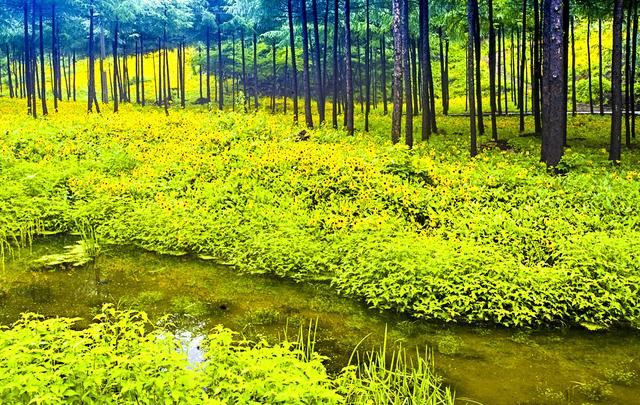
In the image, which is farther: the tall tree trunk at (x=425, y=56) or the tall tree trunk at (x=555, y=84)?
the tall tree trunk at (x=425, y=56)

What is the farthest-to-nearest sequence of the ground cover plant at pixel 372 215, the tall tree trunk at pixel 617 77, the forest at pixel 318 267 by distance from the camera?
the tall tree trunk at pixel 617 77
the ground cover plant at pixel 372 215
the forest at pixel 318 267

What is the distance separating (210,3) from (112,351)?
42992 mm

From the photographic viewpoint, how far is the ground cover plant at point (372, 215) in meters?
8.20

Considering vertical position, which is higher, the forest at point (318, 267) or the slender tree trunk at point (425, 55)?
the slender tree trunk at point (425, 55)

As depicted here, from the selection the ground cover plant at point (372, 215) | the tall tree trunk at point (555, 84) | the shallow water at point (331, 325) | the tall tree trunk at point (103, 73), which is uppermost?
the tall tree trunk at point (103, 73)

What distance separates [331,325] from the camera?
7641 mm

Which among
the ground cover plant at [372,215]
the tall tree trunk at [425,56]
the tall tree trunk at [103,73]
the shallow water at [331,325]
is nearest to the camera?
the shallow water at [331,325]

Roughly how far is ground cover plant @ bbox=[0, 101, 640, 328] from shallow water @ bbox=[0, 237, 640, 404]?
0.47 metres

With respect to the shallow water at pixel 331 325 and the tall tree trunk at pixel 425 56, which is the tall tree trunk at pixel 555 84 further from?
the shallow water at pixel 331 325

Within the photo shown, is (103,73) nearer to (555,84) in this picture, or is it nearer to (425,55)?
(425,55)

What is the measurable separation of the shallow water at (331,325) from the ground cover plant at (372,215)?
18.4 inches

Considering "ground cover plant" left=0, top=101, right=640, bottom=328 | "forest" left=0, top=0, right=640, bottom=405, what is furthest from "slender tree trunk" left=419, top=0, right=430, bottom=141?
"ground cover plant" left=0, top=101, right=640, bottom=328

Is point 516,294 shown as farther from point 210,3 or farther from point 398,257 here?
point 210,3

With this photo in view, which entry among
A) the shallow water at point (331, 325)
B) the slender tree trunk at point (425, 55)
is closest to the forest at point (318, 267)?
the shallow water at point (331, 325)
